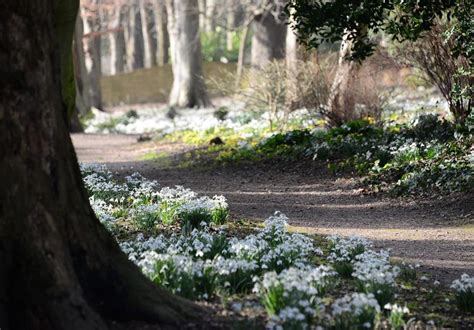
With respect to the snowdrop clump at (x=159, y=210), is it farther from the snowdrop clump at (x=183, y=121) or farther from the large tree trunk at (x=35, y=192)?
the snowdrop clump at (x=183, y=121)

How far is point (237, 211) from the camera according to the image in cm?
1097

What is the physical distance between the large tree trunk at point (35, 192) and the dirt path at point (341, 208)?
3.62 meters

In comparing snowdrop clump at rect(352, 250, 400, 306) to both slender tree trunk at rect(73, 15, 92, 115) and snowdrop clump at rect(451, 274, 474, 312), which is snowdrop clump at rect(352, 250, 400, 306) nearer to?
snowdrop clump at rect(451, 274, 474, 312)

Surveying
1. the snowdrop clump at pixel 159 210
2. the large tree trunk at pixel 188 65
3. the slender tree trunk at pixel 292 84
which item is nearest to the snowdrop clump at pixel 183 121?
the slender tree trunk at pixel 292 84

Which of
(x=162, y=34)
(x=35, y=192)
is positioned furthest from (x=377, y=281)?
(x=162, y=34)

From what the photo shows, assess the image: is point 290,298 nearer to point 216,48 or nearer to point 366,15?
point 366,15

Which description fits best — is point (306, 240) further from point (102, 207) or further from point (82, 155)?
point (82, 155)

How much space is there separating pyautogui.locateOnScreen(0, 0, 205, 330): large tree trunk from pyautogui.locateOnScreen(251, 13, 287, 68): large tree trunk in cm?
2312

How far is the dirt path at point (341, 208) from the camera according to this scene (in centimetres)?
868

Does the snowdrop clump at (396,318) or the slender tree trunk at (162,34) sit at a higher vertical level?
the slender tree trunk at (162,34)

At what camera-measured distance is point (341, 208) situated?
38.2ft

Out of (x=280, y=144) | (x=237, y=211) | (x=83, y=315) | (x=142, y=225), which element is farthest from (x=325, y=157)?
(x=83, y=315)

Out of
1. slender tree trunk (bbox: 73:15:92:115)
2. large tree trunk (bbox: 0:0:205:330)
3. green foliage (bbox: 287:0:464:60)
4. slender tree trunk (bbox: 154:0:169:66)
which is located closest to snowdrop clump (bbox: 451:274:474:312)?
large tree trunk (bbox: 0:0:205:330)

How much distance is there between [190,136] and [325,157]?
743 cm
